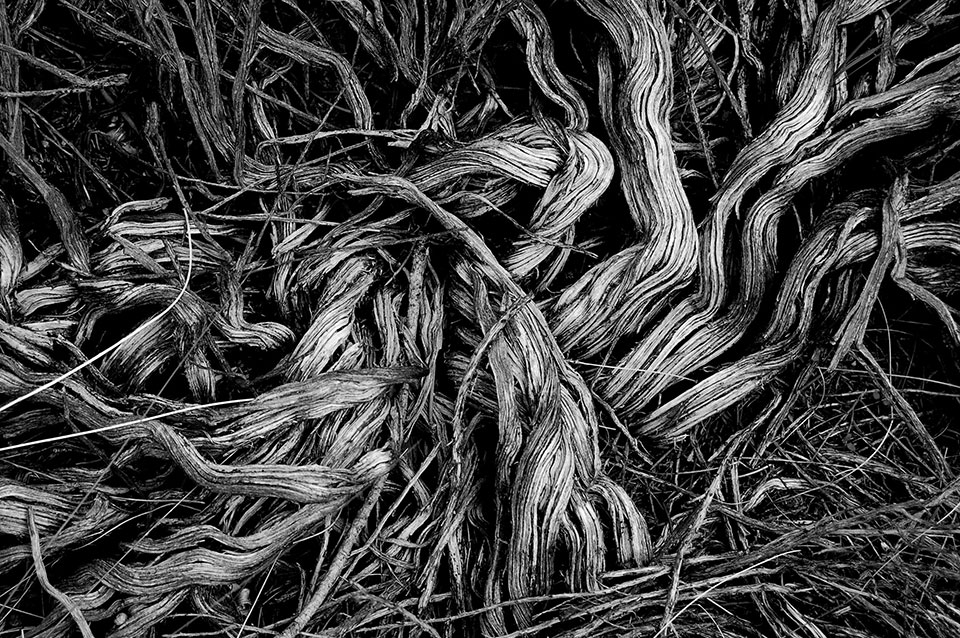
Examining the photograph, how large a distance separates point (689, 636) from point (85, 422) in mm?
975

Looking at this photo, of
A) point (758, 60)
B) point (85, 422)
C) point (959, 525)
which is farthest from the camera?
point (758, 60)

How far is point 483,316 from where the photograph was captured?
1.09 m

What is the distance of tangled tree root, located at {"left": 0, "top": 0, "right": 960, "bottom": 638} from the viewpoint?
1.05 metres

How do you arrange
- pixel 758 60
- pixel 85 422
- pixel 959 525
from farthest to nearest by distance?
pixel 758 60 < pixel 959 525 < pixel 85 422

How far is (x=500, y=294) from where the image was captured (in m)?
1.10

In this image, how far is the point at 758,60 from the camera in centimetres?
121

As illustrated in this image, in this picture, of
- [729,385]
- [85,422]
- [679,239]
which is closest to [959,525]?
[729,385]

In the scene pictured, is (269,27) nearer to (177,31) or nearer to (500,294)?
(177,31)

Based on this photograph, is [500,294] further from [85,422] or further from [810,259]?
[85,422]

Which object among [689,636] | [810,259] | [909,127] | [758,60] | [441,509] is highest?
[758,60]

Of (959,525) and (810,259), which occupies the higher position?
(810,259)

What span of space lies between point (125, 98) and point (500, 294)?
73 cm

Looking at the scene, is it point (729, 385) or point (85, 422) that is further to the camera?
point (729, 385)

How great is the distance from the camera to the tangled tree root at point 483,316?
3.43 feet
